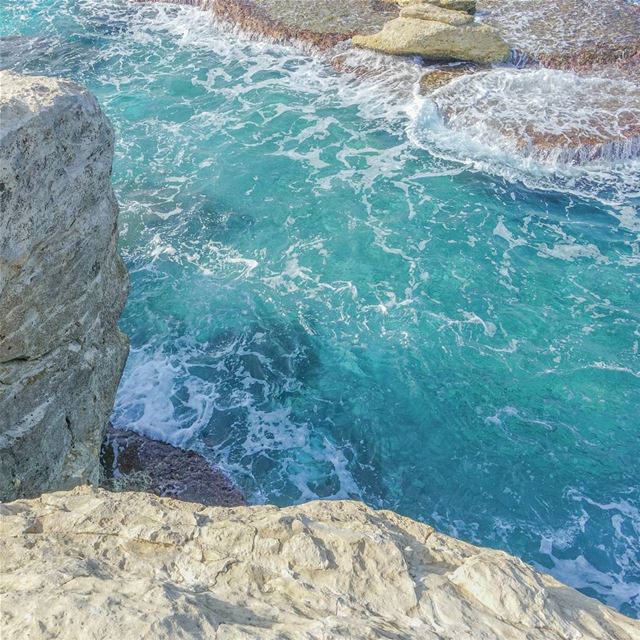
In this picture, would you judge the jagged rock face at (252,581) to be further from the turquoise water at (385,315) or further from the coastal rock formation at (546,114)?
the coastal rock formation at (546,114)

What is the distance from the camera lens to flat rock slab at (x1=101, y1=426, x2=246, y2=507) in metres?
9.25

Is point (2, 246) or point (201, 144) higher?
point (2, 246)

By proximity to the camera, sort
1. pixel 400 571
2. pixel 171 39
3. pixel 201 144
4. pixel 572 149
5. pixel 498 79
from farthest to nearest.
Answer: pixel 171 39, pixel 498 79, pixel 201 144, pixel 572 149, pixel 400 571

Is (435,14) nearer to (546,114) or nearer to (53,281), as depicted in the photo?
(546,114)

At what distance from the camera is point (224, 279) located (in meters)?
13.0

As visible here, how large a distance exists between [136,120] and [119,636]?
15991 millimetres

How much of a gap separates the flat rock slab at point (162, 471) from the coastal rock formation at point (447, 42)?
14.1m

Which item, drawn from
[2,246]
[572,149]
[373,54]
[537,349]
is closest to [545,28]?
[373,54]

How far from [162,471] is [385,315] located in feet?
16.2

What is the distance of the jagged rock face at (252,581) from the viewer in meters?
3.70

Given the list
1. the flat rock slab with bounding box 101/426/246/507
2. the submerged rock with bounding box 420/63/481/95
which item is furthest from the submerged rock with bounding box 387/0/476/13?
the flat rock slab with bounding box 101/426/246/507

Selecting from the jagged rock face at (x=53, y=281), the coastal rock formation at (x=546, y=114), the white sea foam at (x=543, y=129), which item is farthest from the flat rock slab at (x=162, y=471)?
the coastal rock formation at (x=546, y=114)

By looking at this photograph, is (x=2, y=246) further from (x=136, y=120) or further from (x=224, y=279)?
(x=136, y=120)

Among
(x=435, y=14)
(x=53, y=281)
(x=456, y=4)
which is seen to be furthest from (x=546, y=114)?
(x=53, y=281)
